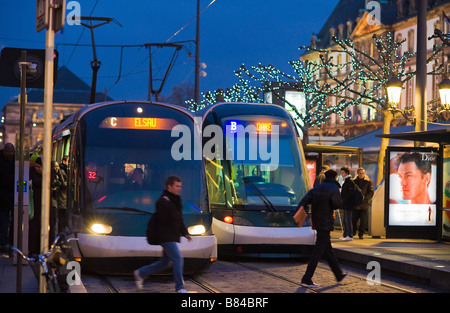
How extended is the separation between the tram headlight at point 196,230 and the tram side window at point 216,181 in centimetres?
306

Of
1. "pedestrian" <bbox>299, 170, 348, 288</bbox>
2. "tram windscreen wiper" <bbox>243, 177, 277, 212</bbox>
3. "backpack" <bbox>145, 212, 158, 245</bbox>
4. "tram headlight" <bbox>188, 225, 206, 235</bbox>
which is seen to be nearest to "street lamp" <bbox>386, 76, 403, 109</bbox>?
"tram windscreen wiper" <bbox>243, 177, 277, 212</bbox>

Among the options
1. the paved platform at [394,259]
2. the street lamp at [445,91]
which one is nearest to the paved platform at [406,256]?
the paved platform at [394,259]

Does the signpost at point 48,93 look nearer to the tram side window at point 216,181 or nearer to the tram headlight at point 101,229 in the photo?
the tram headlight at point 101,229

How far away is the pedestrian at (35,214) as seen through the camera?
13.4 meters

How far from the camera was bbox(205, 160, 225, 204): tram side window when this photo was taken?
16.2 m

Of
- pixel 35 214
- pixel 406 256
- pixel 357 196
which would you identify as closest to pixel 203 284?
pixel 35 214

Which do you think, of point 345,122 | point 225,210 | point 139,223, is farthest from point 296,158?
point 345,122

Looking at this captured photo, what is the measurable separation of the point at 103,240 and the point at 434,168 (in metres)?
8.54

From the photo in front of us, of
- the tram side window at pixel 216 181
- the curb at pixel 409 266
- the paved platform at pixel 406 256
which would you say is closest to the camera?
the curb at pixel 409 266

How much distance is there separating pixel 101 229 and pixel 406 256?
216 inches

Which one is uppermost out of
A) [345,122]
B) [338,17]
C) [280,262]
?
[338,17]

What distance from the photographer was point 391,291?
11.8 metres
